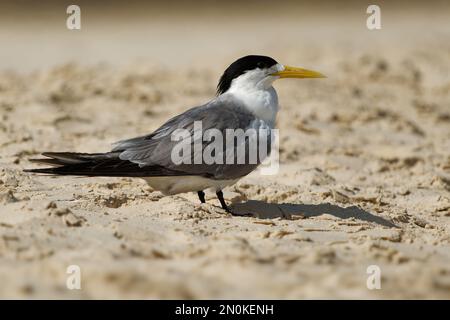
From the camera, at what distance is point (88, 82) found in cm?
763

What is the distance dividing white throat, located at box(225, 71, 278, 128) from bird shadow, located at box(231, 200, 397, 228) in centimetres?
48

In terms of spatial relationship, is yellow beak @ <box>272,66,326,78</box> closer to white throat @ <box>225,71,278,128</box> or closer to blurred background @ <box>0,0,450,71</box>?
white throat @ <box>225,71,278,128</box>

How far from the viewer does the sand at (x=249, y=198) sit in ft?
8.97

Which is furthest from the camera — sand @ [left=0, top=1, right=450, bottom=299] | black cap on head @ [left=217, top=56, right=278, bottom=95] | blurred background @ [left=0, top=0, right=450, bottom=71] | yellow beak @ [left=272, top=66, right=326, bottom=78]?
blurred background @ [left=0, top=0, right=450, bottom=71]

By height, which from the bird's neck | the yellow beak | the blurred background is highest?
the blurred background

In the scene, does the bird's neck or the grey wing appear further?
the bird's neck

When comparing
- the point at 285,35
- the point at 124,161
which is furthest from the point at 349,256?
the point at 285,35

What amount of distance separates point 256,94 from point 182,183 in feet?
2.54

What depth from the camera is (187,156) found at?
4105 mm

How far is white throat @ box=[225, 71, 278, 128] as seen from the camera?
176 inches

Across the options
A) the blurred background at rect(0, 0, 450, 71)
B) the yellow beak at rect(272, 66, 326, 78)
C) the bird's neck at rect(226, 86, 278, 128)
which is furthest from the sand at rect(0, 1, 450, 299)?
the blurred background at rect(0, 0, 450, 71)

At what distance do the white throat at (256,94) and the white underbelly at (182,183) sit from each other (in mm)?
496
